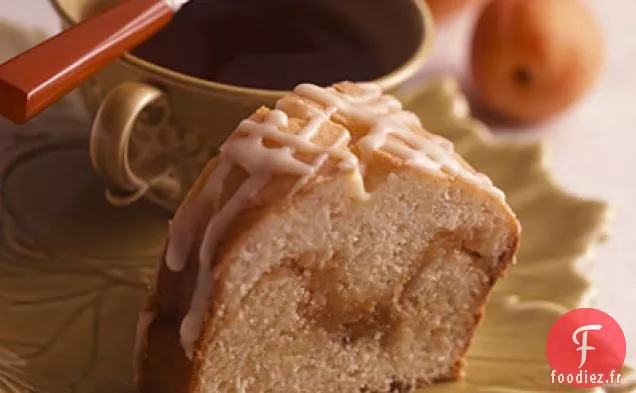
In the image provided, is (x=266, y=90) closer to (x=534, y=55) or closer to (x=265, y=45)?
(x=265, y=45)

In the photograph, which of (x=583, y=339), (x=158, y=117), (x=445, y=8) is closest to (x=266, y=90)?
(x=158, y=117)

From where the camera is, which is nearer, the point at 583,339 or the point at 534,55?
the point at 583,339

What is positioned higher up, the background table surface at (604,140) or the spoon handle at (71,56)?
the spoon handle at (71,56)

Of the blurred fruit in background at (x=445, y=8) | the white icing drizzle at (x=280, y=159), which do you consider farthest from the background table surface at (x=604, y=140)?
the white icing drizzle at (x=280, y=159)

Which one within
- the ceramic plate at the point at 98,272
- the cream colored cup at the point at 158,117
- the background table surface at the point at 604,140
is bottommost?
the background table surface at the point at 604,140

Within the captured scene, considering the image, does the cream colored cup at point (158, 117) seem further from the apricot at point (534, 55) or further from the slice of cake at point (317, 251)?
the apricot at point (534, 55)

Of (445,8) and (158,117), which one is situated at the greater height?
(158,117)

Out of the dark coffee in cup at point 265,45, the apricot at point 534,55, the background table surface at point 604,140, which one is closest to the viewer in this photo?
the dark coffee in cup at point 265,45

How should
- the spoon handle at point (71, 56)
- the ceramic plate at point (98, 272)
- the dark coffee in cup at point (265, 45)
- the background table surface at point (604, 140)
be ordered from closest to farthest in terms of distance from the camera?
the spoon handle at point (71, 56), the ceramic plate at point (98, 272), the dark coffee in cup at point (265, 45), the background table surface at point (604, 140)

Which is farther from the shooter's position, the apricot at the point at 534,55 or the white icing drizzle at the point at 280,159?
the apricot at the point at 534,55
